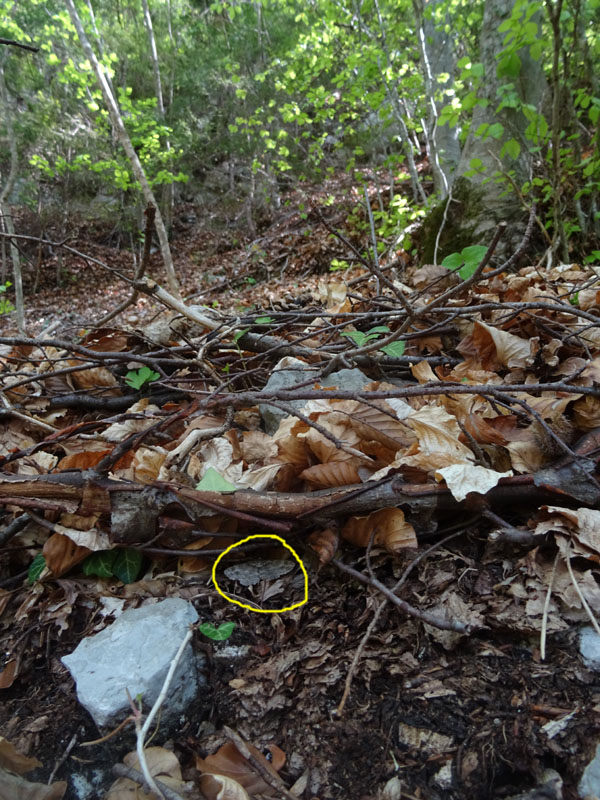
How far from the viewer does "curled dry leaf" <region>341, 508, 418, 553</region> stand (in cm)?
113

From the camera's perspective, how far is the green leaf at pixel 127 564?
51.1 inches

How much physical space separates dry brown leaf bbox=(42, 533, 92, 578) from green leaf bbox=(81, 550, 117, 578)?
0.03m

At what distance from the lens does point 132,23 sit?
1705 cm

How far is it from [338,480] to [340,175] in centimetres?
1455

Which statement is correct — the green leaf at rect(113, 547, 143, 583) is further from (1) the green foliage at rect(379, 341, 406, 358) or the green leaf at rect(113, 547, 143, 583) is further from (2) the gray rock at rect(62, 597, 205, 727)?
(1) the green foliage at rect(379, 341, 406, 358)

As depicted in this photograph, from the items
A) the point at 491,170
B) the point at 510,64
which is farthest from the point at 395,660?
the point at 491,170

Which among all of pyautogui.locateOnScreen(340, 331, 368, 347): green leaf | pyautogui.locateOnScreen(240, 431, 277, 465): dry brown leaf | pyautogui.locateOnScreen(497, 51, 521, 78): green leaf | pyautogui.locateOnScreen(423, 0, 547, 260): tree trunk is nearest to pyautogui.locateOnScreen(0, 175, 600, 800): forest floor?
pyautogui.locateOnScreen(240, 431, 277, 465): dry brown leaf

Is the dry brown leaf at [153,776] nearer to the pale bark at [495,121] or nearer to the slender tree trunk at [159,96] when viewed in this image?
the pale bark at [495,121]

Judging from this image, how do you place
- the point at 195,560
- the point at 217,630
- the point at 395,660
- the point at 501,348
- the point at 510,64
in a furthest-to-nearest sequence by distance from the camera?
the point at 510,64
the point at 501,348
the point at 195,560
the point at 217,630
the point at 395,660

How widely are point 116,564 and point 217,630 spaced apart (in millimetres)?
432

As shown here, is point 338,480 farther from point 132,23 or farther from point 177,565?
point 132,23

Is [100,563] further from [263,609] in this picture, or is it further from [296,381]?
[296,381]

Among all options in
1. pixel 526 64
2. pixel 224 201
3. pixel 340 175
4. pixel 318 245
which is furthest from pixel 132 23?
pixel 526 64

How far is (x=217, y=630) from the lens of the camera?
1081 mm
